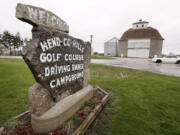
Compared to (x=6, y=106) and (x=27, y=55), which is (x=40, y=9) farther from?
(x=6, y=106)

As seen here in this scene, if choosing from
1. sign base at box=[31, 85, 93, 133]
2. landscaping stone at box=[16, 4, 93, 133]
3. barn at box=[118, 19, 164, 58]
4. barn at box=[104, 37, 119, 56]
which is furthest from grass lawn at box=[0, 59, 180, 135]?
barn at box=[104, 37, 119, 56]

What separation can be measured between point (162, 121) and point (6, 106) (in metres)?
4.70

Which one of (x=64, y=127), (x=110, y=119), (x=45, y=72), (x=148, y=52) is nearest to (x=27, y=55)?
(x=45, y=72)

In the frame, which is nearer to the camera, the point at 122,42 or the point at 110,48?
the point at 122,42

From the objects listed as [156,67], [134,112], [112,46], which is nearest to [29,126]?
[134,112]

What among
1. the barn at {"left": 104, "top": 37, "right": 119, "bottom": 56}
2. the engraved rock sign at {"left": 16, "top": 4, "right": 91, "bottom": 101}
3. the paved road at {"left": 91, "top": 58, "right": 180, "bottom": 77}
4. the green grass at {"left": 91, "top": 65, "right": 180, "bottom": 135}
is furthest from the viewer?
the barn at {"left": 104, "top": 37, "right": 119, "bottom": 56}

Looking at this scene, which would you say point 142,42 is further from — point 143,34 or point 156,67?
point 156,67

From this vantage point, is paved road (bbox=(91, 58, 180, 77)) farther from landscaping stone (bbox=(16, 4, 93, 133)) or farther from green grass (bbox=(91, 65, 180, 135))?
landscaping stone (bbox=(16, 4, 93, 133))

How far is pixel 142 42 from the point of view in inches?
1308

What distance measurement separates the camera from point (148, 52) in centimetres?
3291

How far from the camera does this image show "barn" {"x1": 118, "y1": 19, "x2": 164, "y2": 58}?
107 ft

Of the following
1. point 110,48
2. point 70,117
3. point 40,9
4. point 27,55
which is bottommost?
point 70,117

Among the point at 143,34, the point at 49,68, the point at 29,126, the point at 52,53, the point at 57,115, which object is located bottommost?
the point at 29,126

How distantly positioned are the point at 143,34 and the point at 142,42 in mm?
2858
